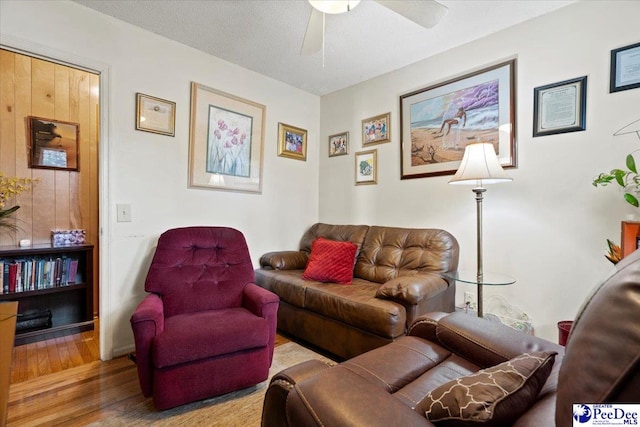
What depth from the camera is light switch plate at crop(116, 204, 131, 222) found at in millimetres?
2221

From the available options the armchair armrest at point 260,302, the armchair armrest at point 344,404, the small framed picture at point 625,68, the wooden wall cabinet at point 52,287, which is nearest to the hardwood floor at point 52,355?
the wooden wall cabinet at point 52,287

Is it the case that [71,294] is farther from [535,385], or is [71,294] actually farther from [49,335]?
[535,385]

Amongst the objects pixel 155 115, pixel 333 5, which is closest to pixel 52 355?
pixel 155 115

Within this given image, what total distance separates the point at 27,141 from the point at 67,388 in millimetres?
2297

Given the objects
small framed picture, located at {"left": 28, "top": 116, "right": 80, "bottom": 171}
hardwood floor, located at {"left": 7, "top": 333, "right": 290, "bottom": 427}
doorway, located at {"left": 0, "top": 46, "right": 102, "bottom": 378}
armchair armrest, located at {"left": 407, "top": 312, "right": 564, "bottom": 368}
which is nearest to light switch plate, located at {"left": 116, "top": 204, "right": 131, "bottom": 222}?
doorway, located at {"left": 0, "top": 46, "right": 102, "bottom": 378}

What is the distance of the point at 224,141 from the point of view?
281 centimetres

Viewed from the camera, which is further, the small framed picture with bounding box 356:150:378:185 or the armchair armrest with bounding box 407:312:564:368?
the small framed picture with bounding box 356:150:378:185

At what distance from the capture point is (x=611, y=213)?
6.00 ft

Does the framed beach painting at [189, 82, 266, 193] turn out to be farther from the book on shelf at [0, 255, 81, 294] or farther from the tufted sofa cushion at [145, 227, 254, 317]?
the book on shelf at [0, 255, 81, 294]

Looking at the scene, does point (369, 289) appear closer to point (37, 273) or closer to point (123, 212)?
point (123, 212)

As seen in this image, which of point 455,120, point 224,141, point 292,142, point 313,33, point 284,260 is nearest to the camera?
point 313,33

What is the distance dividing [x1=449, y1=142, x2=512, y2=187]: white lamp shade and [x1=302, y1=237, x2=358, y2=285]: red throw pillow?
1.12m

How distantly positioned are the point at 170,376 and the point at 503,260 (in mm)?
2383

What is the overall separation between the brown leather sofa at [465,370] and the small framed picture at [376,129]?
6.78 ft
